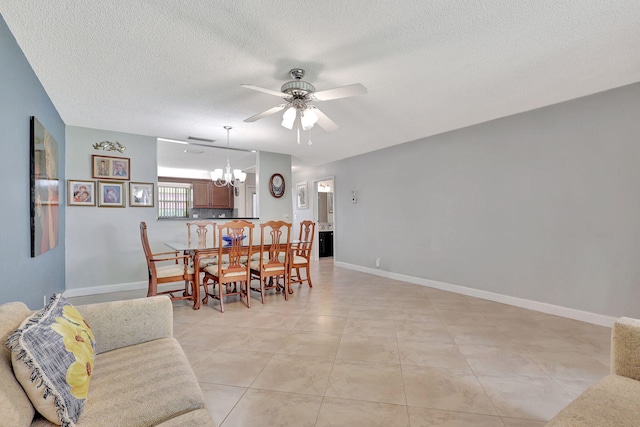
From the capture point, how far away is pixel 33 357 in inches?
37.0

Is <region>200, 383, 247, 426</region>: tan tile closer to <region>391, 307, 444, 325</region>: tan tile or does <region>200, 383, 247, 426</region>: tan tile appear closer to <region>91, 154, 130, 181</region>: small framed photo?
<region>391, 307, 444, 325</region>: tan tile

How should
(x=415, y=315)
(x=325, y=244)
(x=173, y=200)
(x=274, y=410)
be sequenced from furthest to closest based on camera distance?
1. (x=325, y=244)
2. (x=173, y=200)
3. (x=415, y=315)
4. (x=274, y=410)

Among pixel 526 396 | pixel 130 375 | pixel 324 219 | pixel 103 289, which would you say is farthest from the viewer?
pixel 324 219

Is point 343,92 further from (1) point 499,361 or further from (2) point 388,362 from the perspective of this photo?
(1) point 499,361

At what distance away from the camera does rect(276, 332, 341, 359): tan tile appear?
94.4 inches

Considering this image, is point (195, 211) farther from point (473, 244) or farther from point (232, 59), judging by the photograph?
point (473, 244)

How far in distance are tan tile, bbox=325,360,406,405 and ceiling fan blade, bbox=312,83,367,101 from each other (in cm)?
203

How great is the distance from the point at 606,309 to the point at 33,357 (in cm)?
429

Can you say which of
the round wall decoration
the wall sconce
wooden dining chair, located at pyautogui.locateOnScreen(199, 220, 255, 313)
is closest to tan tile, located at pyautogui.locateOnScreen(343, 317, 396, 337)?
wooden dining chair, located at pyautogui.locateOnScreen(199, 220, 255, 313)

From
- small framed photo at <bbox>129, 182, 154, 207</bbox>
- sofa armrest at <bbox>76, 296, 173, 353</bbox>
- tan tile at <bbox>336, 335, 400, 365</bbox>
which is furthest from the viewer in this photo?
small framed photo at <bbox>129, 182, 154, 207</bbox>

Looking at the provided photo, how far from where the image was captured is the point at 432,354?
235 centimetres

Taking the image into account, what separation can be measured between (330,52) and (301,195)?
225 inches

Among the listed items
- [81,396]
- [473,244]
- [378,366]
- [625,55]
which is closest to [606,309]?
[473,244]

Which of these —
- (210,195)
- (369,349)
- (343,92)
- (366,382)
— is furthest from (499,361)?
(210,195)
